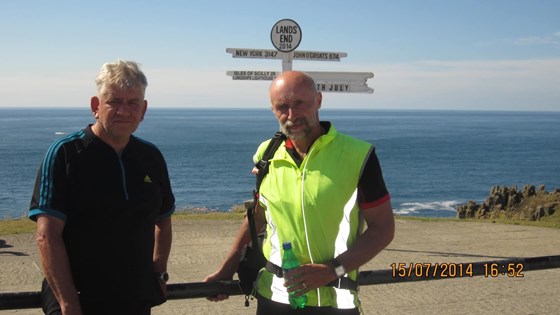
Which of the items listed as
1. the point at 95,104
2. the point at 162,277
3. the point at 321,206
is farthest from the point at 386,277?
the point at 95,104

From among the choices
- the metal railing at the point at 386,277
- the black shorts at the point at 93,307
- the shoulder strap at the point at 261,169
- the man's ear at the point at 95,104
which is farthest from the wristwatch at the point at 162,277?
the man's ear at the point at 95,104

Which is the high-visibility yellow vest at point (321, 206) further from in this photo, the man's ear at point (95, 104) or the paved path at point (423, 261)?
the paved path at point (423, 261)

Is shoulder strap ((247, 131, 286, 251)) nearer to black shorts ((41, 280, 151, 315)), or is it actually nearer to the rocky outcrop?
black shorts ((41, 280, 151, 315))

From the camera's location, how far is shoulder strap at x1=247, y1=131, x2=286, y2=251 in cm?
270

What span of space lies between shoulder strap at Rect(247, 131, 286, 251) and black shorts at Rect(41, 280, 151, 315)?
58 cm

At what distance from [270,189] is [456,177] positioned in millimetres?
58061

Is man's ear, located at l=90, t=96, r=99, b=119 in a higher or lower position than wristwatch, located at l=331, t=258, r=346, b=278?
higher

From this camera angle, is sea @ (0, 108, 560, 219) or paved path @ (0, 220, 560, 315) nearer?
paved path @ (0, 220, 560, 315)

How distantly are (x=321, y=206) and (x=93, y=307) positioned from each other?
1.01 meters

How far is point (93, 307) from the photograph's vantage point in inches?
95.6

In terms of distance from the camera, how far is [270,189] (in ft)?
8.65

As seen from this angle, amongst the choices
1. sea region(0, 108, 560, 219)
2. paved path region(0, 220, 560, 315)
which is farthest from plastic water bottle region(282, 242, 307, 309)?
sea region(0, 108, 560, 219)

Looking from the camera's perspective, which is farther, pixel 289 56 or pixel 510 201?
pixel 510 201

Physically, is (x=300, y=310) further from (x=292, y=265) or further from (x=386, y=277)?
(x=386, y=277)
